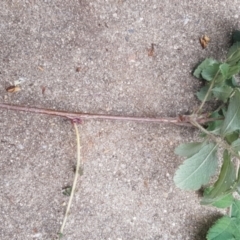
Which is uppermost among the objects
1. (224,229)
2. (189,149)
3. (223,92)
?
(223,92)

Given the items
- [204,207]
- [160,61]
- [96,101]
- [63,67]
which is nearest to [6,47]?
[63,67]

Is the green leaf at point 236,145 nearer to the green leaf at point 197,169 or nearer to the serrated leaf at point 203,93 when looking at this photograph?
the green leaf at point 197,169

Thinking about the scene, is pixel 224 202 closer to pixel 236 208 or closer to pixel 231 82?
pixel 236 208

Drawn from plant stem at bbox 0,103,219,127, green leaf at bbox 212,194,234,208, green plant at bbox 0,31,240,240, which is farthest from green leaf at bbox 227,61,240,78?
green leaf at bbox 212,194,234,208

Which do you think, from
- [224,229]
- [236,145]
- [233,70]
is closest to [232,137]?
[236,145]

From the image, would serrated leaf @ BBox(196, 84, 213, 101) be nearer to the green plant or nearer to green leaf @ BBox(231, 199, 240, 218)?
the green plant

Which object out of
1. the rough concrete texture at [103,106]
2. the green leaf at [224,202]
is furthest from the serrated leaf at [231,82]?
the green leaf at [224,202]
